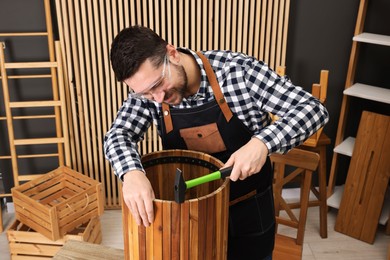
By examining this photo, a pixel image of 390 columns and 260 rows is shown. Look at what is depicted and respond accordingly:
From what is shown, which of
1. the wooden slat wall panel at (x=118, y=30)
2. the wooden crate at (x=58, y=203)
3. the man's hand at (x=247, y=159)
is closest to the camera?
the man's hand at (x=247, y=159)

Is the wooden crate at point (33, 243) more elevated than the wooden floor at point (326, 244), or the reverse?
the wooden crate at point (33, 243)

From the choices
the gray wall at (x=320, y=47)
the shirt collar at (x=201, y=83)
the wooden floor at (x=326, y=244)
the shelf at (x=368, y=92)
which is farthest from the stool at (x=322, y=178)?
the shirt collar at (x=201, y=83)

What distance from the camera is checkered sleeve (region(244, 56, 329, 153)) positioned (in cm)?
146

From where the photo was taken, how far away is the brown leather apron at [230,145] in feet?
5.53

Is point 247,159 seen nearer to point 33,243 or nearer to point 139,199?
point 139,199

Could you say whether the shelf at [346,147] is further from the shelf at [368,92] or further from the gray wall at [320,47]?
the shelf at [368,92]

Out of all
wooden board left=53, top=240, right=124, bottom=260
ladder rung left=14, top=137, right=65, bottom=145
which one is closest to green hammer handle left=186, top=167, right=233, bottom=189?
wooden board left=53, top=240, right=124, bottom=260

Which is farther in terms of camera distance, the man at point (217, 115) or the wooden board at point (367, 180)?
the wooden board at point (367, 180)

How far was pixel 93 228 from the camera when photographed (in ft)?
11.0

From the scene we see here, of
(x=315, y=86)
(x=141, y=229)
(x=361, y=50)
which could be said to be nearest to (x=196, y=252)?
(x=141, y=229)

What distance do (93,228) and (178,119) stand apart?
194 centimetres

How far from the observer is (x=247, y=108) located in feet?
5.52

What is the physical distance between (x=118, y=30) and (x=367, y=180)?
2258mm

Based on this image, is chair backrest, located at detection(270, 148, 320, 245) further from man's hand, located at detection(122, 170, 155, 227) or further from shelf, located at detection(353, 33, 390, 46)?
man's hand, located at detection(122, 170, 155, 227)
